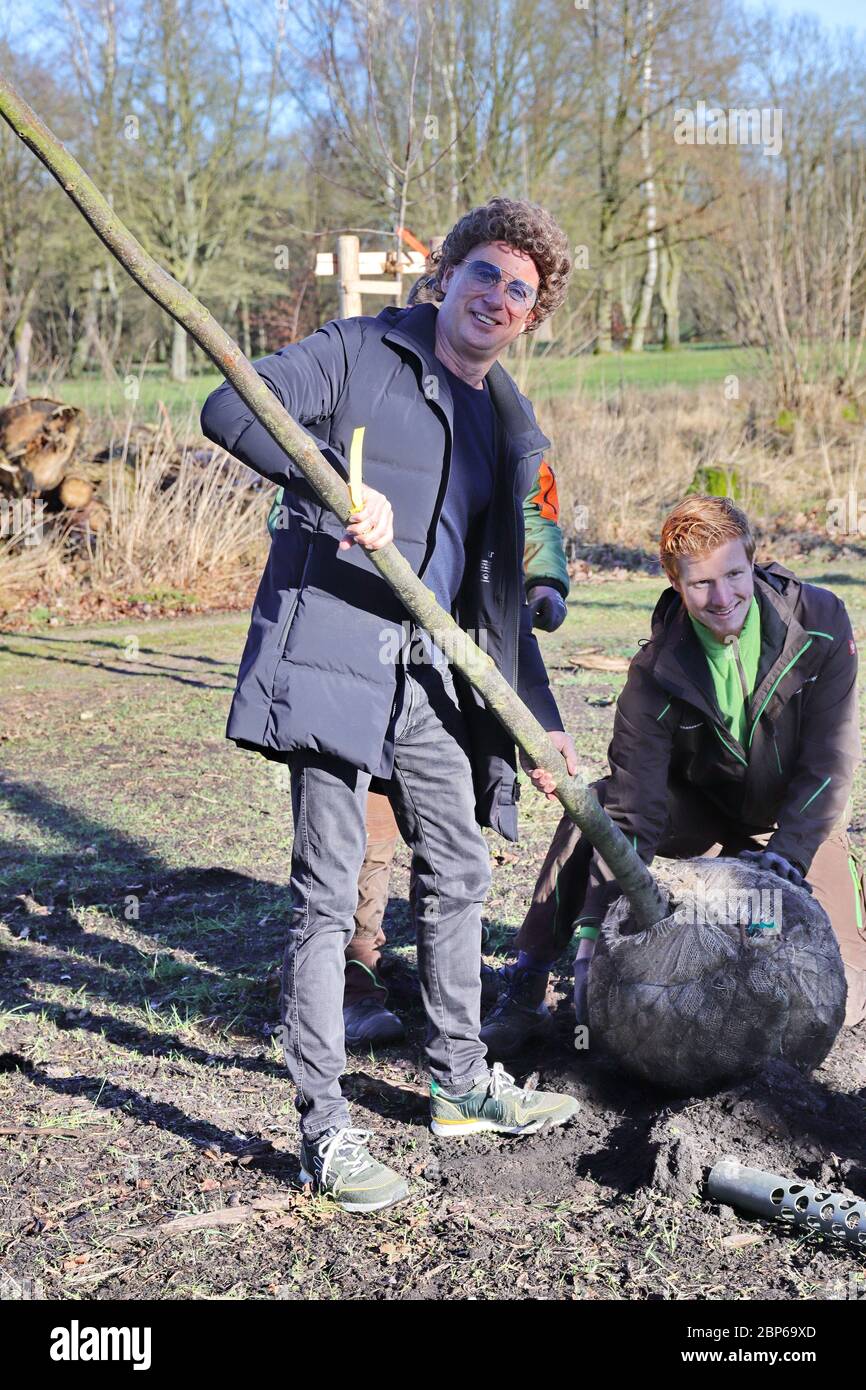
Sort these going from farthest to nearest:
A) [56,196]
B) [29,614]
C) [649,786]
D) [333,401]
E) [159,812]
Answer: [56,196] < [29,614] < [159,812] < [649,786] < [333,401]

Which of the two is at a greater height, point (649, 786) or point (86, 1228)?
point (649, 786)

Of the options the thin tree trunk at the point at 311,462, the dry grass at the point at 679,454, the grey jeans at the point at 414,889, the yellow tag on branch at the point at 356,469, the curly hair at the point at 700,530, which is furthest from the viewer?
the dry grass at the point at 679,454

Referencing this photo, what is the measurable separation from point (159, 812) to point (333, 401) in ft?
12.0

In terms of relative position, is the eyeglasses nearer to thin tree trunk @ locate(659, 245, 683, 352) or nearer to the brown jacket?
the brown jacket

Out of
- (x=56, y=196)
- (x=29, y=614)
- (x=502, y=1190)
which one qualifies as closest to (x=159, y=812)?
(x=502, y=1190)

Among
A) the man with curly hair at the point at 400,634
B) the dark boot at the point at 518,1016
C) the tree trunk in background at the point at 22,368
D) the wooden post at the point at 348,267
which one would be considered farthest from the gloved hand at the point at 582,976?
the tree trunk in background at the point at 22,368

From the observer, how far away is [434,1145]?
3.14 meters

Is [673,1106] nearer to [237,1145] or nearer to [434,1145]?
[434,1145]

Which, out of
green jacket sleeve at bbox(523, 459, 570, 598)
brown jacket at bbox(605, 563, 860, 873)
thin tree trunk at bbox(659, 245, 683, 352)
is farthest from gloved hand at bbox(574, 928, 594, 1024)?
thin tree trunk at bbox(659, 245, 683, 352)

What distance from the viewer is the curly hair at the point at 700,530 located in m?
3.38

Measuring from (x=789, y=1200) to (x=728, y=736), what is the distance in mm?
1285

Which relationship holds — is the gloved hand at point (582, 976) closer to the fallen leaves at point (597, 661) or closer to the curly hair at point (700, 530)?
the curly hair at point (700, 530)

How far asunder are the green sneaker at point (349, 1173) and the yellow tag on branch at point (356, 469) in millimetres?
1390

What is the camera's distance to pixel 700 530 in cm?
338
